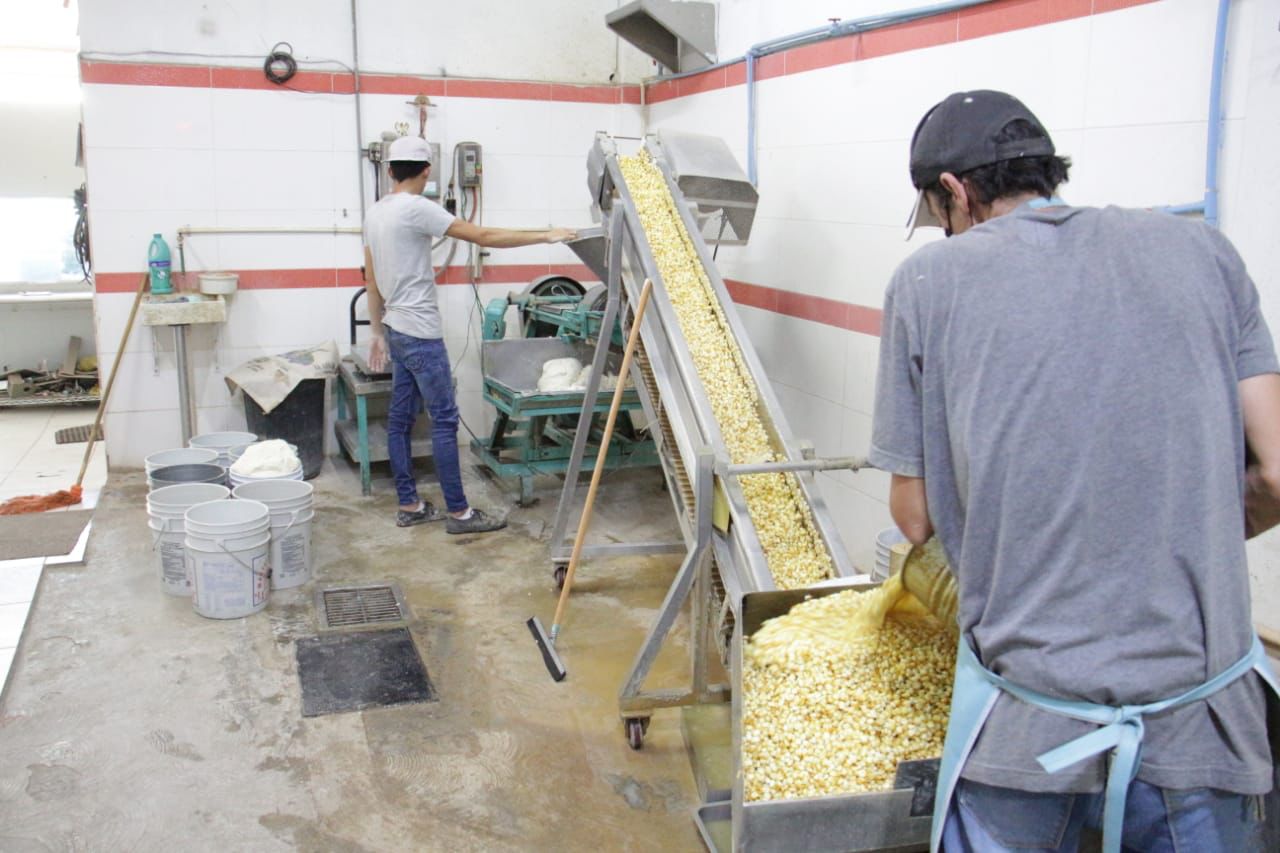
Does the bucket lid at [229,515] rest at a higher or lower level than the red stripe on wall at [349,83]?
lower

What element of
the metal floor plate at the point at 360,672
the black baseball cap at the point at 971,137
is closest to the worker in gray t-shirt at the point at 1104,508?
the black baseball cap at the point at 971,137

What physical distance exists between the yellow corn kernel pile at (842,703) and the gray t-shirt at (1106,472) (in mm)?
506

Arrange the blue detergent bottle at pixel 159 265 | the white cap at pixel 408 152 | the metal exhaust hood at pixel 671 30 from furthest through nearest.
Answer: the blue detergent bottle at pixel 159 265 → the metal exhaust hood at pixel 671 30 → the white cap at pixel 408 152

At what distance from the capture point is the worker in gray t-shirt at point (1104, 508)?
127 centimetres

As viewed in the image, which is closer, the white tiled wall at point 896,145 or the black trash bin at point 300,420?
the white tiled wall at point 896,145

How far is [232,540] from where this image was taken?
13.0ft

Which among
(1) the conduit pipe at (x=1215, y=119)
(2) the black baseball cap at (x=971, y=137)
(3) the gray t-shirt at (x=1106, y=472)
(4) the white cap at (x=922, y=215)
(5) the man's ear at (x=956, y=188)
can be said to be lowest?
(3) the gray t-shirt at (x=1106, y=472)

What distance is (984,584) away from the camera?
4.50 ft

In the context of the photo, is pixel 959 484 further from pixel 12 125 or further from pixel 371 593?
pixel 12 125

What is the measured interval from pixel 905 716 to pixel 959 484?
655 millimetres

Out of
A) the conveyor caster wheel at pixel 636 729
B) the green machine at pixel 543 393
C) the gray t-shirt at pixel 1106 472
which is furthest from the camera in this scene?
the green machine at pixel 543 393

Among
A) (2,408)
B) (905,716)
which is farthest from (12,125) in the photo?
(905,716)

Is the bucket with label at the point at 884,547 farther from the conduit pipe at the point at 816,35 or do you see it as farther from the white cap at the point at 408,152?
the white cap at the point at 408,152

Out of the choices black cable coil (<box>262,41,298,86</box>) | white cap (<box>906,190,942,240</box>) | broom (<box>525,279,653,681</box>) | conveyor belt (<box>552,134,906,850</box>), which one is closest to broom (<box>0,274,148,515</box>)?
black cable coil (<box>262,41,298,86</box>)
